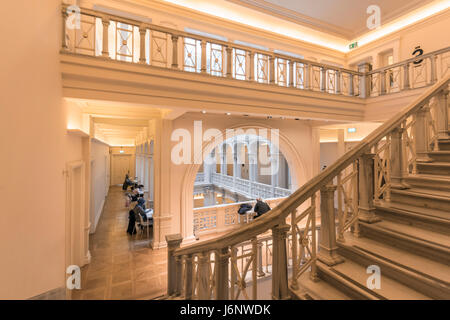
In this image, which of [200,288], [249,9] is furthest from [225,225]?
[249,9]

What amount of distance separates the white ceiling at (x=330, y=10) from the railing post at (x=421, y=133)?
4935mm

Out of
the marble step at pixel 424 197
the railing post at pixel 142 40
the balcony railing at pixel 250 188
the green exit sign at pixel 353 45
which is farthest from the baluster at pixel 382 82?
the railing post at pixel 142 40

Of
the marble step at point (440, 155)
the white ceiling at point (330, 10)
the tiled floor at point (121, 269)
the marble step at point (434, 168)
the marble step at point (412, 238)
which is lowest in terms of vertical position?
the tiled floor at point (121, 269)

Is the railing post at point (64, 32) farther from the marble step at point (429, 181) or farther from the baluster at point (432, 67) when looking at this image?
the baluster at point (432, 67)

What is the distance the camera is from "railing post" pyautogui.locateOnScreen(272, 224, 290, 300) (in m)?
1.57

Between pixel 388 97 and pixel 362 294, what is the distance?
5.85 m

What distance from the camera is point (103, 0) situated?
4867 mm

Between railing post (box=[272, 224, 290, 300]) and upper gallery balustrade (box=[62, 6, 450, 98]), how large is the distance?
3221 mm

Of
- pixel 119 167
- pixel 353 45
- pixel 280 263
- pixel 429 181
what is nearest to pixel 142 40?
pixel 280 263

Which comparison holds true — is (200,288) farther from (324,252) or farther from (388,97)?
(388,97)

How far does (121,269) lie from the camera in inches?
175

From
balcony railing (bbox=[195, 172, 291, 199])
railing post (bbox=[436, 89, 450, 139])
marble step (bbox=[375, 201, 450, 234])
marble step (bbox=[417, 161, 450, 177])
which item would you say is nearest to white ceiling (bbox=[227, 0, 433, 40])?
railing post (bbox=[436, 89, 450, 139])

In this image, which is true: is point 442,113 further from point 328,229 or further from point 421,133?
point 328,229

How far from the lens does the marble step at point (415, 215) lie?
1.77 metres
